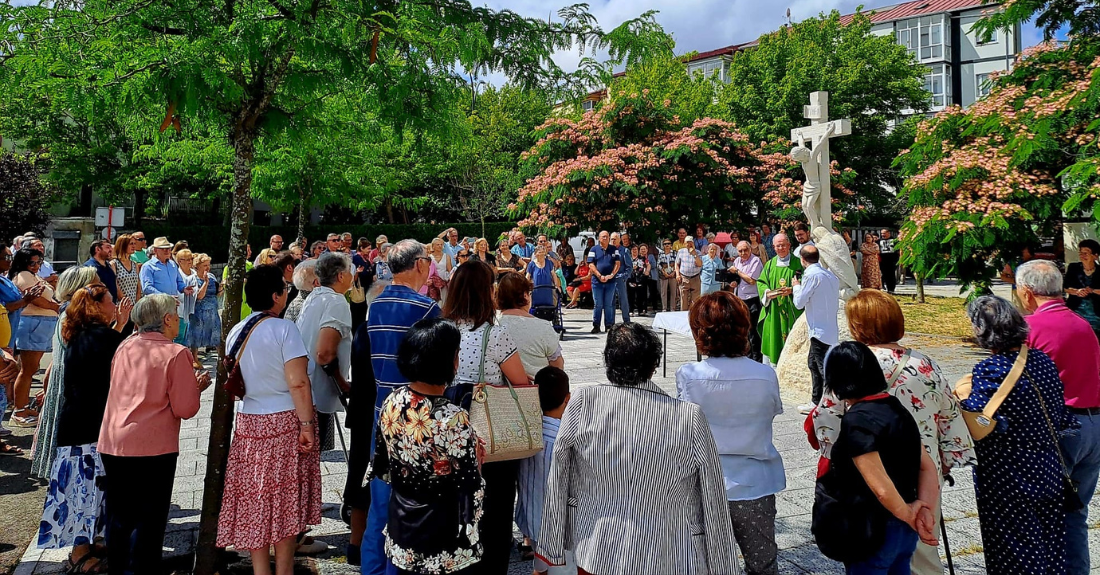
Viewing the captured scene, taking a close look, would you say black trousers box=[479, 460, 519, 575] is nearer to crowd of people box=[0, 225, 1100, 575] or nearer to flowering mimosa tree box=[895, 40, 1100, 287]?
crowd of people box=[0, 225, 1100, 575]

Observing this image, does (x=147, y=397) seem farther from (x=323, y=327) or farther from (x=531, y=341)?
(x=531, y=341)

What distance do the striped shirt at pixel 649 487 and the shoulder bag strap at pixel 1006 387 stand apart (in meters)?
1.55

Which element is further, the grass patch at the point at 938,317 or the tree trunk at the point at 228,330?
the grass patch at the point at 938,317

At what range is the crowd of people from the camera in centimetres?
279

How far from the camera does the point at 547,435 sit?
12.2ft

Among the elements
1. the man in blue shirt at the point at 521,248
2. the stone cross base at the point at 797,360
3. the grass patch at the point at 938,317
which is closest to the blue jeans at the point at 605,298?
the man in blue shirt at the point at 521,248

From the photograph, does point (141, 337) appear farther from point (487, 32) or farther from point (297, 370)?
point (487, 32)

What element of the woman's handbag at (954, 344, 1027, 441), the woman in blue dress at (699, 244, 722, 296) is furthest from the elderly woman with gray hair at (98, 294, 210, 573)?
the woman in blue dress at (699, 244, 722, 296)

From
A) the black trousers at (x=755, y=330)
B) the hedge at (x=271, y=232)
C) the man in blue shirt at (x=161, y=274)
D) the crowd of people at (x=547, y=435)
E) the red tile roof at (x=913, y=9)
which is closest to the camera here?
the crowd of people at (x=547, y=435)

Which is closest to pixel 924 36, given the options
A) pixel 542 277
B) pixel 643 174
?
pixel 643 174

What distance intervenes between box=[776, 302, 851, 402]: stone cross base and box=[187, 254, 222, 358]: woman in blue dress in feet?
24.7

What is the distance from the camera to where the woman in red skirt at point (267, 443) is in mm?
3787

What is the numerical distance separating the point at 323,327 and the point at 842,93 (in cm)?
3413

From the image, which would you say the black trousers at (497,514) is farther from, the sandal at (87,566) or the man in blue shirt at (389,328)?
the sandal at (87,566)
